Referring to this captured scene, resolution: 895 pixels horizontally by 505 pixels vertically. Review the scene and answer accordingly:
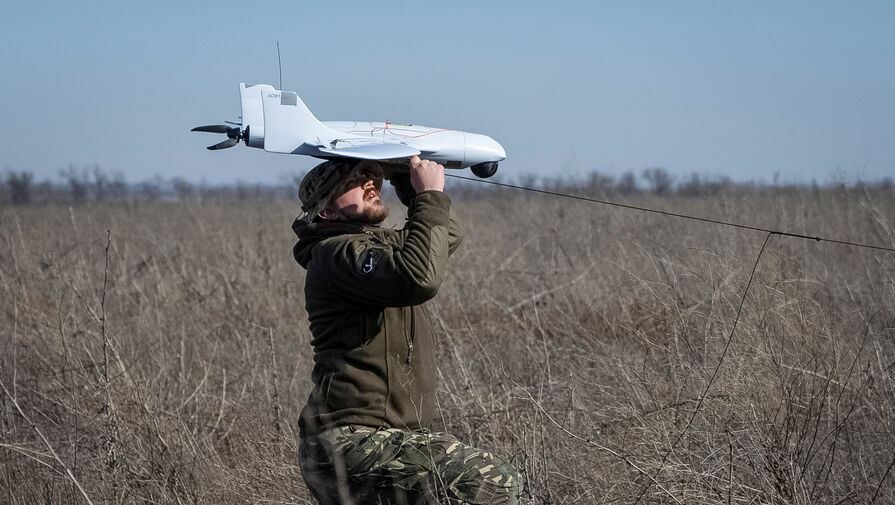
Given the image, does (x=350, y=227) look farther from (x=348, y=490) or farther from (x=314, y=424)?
(x=348, y=490)

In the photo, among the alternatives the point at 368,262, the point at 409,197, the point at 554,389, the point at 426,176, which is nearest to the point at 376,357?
the point at 368,262

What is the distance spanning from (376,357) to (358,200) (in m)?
0.56

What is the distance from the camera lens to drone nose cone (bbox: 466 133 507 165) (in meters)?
3.44

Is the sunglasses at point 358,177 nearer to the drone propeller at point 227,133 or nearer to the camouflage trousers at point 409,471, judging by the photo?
the drone propeller at point 227,133

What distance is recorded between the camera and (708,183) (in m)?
12.5

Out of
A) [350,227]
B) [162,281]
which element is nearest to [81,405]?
[350,227]

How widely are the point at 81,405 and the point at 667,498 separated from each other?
312 cm

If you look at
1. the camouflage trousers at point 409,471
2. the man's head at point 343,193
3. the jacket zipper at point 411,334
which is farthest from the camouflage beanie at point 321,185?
the camouflage trousers at point 409,471

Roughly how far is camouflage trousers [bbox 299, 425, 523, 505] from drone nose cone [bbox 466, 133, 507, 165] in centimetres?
110

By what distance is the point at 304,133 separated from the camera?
3221mm

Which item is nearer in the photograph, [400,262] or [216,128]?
[400,262]

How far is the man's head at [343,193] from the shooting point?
3086 mm

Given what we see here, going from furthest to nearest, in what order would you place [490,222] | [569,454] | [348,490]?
1. [490,222]
2. [569,454]
3. [348,490]

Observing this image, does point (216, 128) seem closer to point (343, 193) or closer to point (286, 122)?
point (286, 122)
